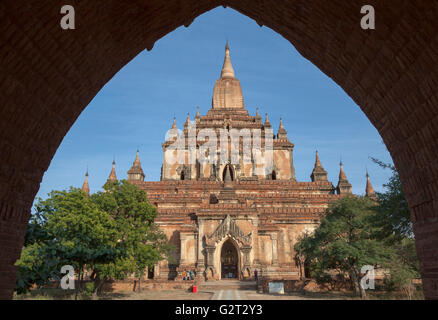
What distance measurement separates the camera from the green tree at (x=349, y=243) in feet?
82.2

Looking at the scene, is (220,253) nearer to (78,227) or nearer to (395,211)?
(78,227)

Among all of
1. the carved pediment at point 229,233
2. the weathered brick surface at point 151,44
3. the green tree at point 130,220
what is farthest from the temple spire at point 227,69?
the weathered brick surface at point 151,44

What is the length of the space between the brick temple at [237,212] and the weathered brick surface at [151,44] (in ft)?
89.7

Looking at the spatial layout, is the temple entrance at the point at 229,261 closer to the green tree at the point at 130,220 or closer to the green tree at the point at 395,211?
the green tree at the point at 130,220

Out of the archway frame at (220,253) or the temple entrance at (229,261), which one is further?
the temple entrance at (229,261)

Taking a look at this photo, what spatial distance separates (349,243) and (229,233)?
40.9ft

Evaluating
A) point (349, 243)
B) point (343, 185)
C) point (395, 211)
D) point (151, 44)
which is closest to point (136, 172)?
point (343, 185)

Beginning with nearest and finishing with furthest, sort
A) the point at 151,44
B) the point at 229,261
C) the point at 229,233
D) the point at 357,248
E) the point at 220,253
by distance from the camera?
the point at 151,44
the point at 357,248
the point at 229,233
the point at 220,253
the point at 229,261

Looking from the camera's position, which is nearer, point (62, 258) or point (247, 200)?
point (62, 258)

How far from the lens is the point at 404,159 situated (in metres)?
5.90

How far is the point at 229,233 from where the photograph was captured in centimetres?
3553

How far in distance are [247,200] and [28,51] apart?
1483 inches
